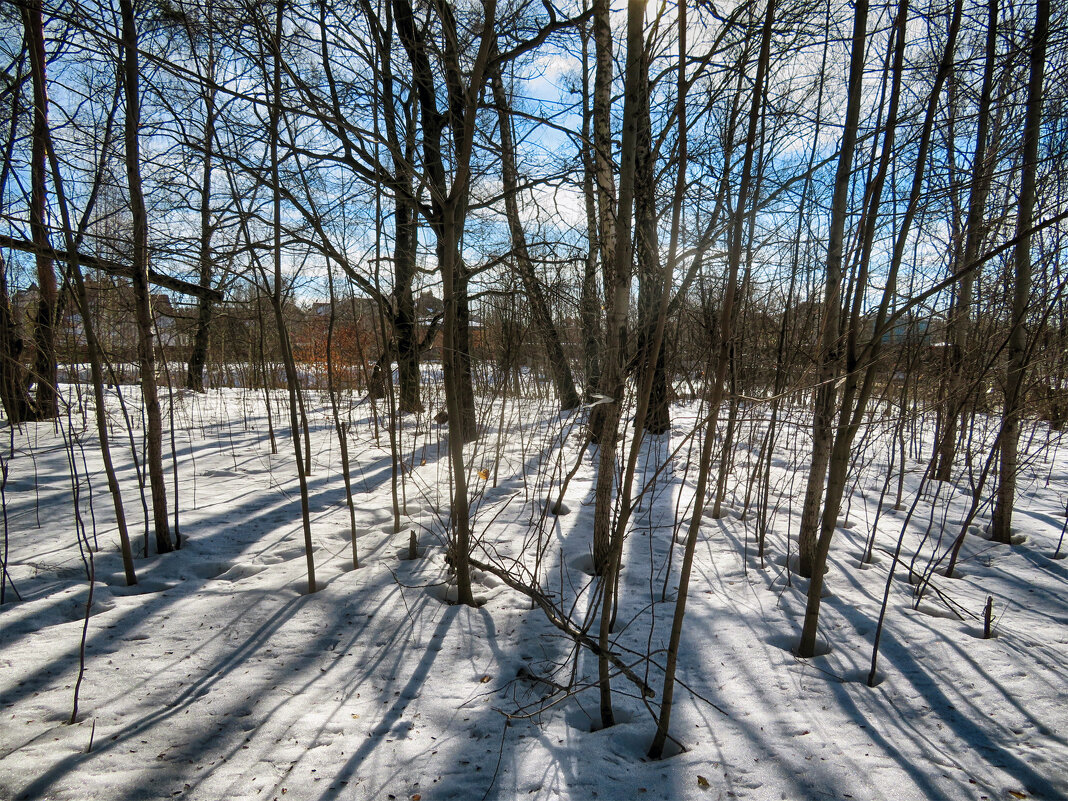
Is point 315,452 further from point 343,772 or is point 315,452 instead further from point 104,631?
point 343,772

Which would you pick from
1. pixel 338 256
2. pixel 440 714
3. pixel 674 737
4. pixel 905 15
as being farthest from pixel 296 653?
pixel 905 15

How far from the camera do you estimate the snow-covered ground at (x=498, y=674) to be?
151 centimetres

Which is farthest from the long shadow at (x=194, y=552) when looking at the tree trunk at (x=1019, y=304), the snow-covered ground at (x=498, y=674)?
the tree trunk at (x=1019, y=304)

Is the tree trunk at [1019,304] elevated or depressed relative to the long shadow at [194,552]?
elevated

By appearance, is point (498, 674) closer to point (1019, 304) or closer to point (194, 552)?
point (194, 552)

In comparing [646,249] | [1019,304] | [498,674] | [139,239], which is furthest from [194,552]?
[1019,304]

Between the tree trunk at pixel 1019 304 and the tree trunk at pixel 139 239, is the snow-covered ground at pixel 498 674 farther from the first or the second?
the tree trunk at pixel 139 239

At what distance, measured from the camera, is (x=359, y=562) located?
3.06 metres

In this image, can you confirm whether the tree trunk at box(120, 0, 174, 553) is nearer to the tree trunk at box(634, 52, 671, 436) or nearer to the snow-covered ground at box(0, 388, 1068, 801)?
the snow-covered ground at box(0, 388, 1068, 801)

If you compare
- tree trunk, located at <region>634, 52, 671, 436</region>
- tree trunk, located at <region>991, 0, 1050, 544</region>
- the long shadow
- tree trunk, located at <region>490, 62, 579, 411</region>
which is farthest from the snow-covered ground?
tree trunk, located at <region>490, 62, 579, 411</region>

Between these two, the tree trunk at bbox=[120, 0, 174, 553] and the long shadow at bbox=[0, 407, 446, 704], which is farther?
the tree trunk at bbox=[120, 0, 174, 553]

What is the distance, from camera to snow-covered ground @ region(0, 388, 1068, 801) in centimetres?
151

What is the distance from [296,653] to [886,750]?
7.05ft

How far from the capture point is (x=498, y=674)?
2053mm
